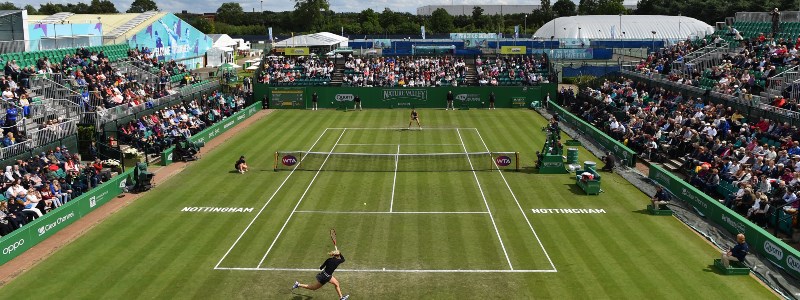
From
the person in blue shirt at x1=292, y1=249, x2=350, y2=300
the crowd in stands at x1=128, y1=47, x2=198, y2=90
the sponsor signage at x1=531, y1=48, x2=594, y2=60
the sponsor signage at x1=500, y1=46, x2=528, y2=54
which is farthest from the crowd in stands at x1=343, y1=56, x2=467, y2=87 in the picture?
the person in blue shirt at x1=292, y1=249, x2=350, y2=300

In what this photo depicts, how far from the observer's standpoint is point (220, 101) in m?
55.9

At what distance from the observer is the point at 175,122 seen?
4594 centimetres

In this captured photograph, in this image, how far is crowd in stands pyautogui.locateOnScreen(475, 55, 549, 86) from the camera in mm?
66188

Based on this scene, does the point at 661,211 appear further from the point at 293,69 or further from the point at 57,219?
the point at 293,69

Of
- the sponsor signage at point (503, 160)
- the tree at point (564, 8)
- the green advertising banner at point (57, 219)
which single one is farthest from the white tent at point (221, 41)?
the tree at point (564, 8)

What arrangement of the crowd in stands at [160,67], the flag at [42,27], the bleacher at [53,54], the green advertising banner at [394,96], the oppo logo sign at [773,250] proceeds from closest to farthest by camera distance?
→ the oppo logo sign at [773,250] → the bleacher at [53,54] → the crowd in stands at [160,67] → the flag at [42,27] → the green advertising banner at [394,96]

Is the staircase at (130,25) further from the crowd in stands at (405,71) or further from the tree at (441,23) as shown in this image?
the tree at (441,23)

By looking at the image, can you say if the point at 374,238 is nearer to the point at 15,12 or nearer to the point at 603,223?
the point at 603,223

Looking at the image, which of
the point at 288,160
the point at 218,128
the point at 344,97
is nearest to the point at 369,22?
the point at 344,97

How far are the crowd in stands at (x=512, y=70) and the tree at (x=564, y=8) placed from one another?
12190cm

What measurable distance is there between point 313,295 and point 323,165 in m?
17.9

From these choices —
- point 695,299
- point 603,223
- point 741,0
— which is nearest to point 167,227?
point 603,223

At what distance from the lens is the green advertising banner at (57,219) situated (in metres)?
22.8

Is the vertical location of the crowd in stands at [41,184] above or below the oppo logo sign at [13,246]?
above
